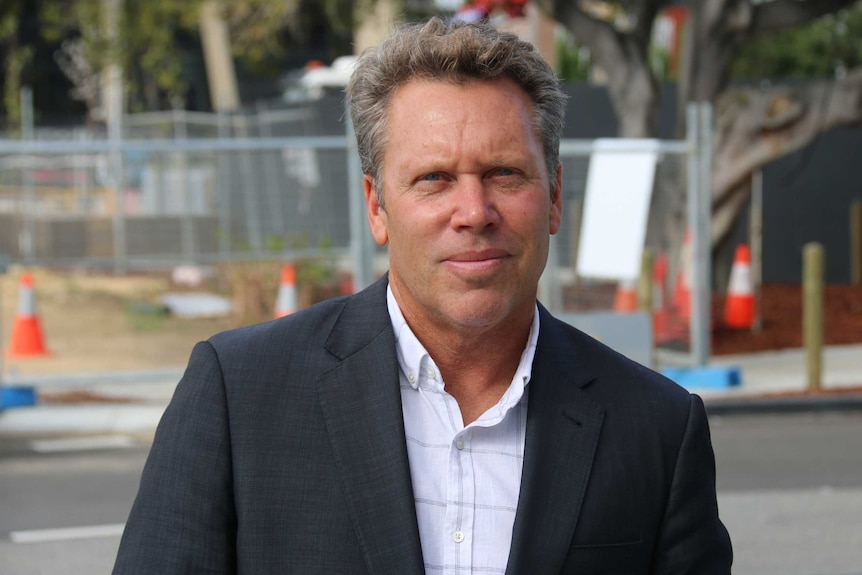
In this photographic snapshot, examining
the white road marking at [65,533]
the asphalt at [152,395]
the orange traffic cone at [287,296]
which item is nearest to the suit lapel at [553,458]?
the white road marking at [65,533]

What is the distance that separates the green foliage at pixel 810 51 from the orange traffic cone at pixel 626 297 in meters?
15.4

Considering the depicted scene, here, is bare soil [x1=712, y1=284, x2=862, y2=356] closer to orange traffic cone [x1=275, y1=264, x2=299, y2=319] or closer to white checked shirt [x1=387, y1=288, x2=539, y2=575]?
orange traffic cone [x1=275, y1=264, x2=299, y2=319]

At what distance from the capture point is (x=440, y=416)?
2119 millimetres

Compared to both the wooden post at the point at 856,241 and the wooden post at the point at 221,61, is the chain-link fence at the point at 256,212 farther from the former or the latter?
the wooden post at the point at 221,61

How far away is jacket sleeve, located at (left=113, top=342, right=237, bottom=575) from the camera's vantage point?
76.7 inches

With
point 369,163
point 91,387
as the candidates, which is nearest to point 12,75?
point 91,387

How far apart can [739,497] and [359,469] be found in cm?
622

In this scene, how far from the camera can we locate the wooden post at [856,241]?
1847 cm

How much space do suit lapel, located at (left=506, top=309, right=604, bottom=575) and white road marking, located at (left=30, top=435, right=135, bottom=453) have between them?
7862mm

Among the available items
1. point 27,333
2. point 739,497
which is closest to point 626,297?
point 739,497

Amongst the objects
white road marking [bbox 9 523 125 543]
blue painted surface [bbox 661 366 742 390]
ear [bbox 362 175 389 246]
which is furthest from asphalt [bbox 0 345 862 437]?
ear [bbox 362 175 389 246]

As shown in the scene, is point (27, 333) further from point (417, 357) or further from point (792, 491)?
point (417, 357)

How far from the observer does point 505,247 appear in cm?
205

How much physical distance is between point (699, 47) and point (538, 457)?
12.3 m
